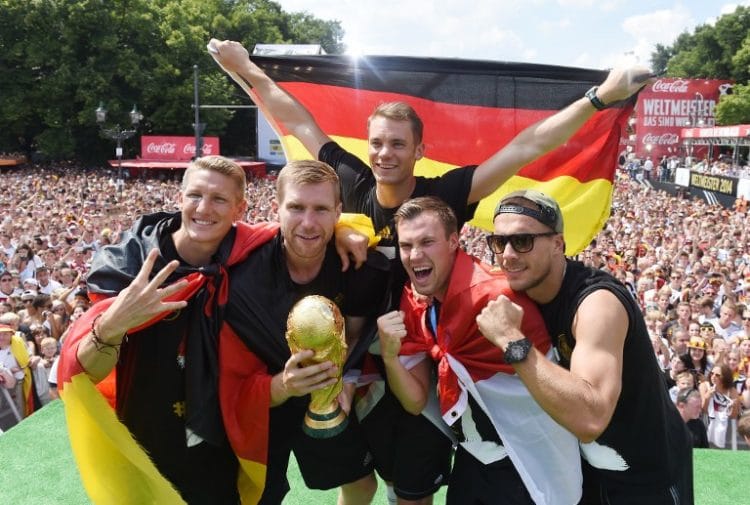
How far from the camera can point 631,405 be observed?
232 centimetres

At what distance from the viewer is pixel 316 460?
2.88 metres

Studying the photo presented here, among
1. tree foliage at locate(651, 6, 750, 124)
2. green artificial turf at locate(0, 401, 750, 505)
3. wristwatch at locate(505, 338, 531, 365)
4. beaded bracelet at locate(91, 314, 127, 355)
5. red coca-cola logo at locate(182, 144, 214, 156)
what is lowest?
green artificial turf at locate(0, 401, 750, 505)

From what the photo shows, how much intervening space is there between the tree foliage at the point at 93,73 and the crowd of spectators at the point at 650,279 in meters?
24.4

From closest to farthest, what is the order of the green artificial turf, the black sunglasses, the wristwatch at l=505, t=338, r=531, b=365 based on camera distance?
the wristwatch at l=505, t=338, r=531, b=365, the black sunglasses, the green artificial turf

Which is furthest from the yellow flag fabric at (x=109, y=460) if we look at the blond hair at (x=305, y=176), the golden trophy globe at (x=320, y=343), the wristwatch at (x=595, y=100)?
the wristwatch at (x=595, y=100)

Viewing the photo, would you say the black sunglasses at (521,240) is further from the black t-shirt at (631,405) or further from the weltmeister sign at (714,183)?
the weltmeister sign at (714,183)

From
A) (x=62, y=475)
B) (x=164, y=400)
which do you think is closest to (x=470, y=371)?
(x=164, y=400)

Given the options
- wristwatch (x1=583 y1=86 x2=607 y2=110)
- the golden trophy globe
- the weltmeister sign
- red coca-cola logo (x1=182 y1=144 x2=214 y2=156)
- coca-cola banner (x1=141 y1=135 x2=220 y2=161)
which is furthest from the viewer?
coca-cola banner (x1=141 y1=135 x2=220 y2=161)

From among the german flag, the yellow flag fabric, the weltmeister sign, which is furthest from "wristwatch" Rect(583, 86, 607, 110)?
the weltmeister sign

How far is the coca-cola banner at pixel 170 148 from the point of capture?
1585 inches

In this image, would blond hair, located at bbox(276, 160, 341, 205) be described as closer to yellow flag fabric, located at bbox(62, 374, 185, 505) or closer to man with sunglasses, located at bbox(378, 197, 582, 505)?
man with sunglasses, located at bbox(378, 197, 582, 505)

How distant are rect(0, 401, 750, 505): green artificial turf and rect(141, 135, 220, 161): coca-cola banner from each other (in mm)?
37562

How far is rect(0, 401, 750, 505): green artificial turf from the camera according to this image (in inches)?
144

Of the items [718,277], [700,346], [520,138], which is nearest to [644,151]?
[718,277]
